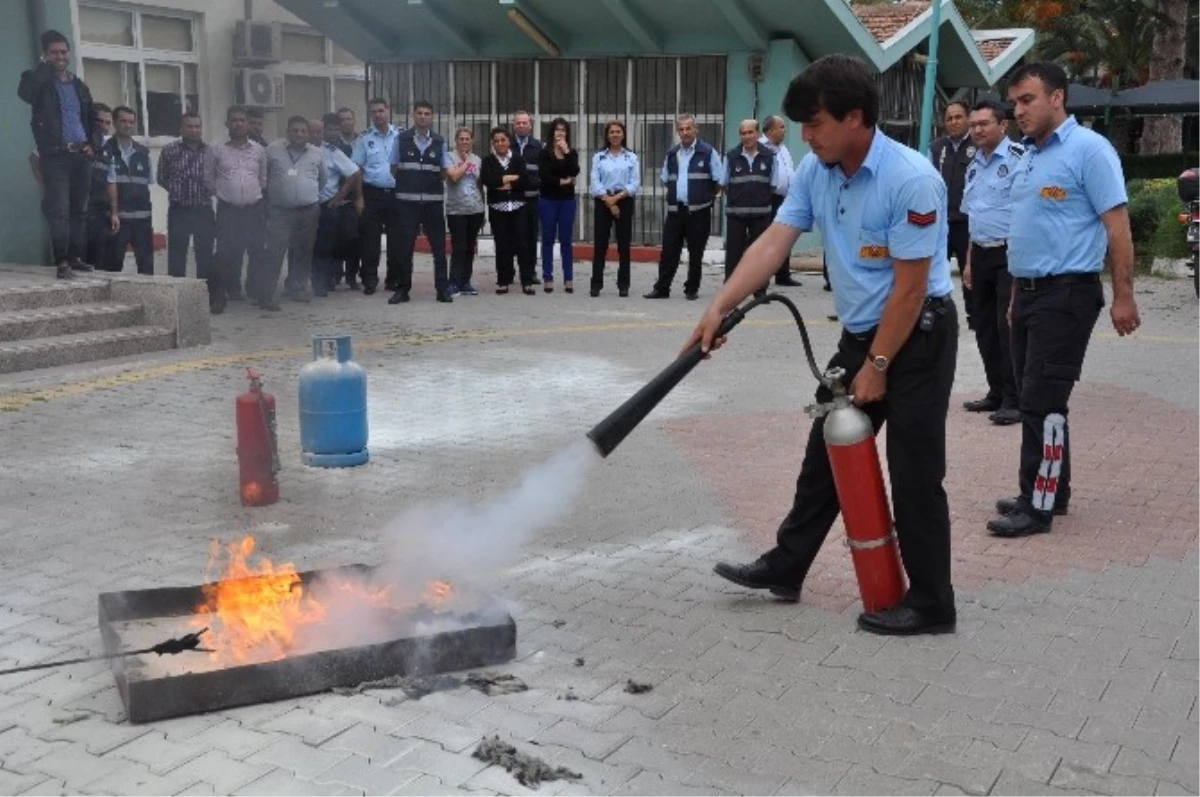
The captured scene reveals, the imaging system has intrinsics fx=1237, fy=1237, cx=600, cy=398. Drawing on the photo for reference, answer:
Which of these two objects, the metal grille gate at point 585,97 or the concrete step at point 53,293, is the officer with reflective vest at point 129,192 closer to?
the concrete step at point 53,293

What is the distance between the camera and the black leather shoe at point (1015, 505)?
6.20 m

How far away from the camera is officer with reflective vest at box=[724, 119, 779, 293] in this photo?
48.6ft

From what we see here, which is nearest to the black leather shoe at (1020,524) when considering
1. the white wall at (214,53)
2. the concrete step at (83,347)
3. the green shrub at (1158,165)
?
the concrete step at (83,347)

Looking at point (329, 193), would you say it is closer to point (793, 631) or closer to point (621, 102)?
point (621, 102)

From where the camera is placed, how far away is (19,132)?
1239 centimetres

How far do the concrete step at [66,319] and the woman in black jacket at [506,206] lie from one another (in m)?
5.21

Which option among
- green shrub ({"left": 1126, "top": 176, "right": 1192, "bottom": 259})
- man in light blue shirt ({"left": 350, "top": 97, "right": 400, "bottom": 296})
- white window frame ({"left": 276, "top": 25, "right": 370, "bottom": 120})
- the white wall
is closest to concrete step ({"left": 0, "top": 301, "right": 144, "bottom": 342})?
man in light blue shirt ({"left": 350, "top": 97, "right": 400, "bottom": 296})

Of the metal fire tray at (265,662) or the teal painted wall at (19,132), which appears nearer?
the metal fire tray at (265,662)

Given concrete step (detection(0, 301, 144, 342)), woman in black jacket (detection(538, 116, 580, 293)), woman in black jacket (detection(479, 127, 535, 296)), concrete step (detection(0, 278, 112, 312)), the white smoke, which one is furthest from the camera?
woman in black jacket (detection(538, 116, 580, 293))

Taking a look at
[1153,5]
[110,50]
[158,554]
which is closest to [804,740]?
[158,554]

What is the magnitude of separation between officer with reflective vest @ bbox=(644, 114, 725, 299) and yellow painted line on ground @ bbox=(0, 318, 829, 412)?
1.98 metres

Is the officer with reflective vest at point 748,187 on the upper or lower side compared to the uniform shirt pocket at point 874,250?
upper

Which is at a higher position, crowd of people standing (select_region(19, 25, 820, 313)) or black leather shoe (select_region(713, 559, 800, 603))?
crowd of people standing (select_region(19, 25, 820, 313))

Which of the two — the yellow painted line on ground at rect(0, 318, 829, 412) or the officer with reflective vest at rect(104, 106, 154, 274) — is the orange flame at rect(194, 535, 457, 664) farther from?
the officer with reflective vest at rect(104, 106, 154, 274)
